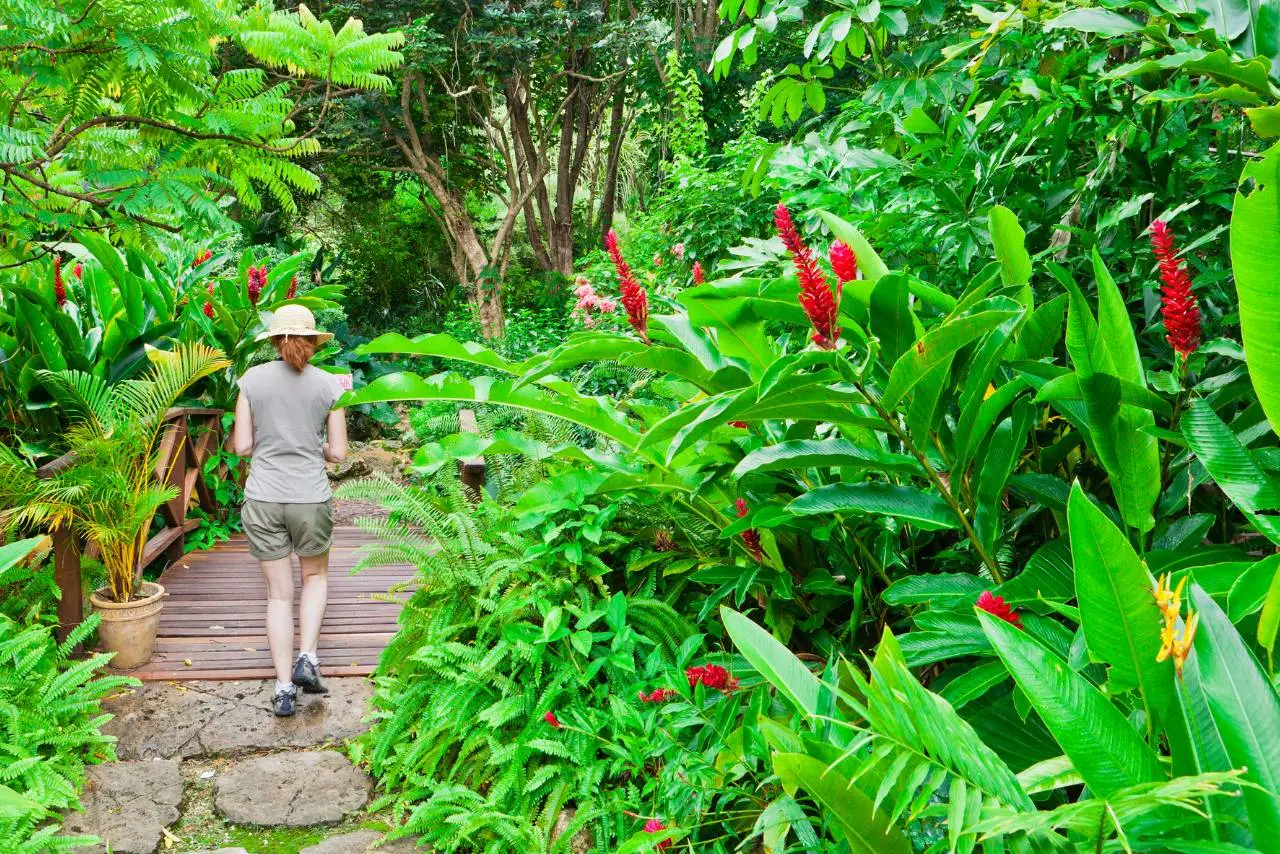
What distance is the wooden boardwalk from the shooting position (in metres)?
4.09

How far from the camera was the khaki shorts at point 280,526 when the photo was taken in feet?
12.4

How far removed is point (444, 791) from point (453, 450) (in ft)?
3.44

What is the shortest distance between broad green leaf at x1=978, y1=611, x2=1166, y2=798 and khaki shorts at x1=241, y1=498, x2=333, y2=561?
10.3 ft

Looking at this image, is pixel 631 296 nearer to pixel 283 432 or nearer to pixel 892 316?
pixel 892 316

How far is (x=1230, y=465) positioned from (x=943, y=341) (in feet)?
1.66

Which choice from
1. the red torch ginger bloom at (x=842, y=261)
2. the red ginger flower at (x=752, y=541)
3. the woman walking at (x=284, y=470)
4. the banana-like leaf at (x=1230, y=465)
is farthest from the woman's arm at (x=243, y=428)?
the banana-like leaf at (x=1230, y=465)

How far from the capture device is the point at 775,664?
5.84ft

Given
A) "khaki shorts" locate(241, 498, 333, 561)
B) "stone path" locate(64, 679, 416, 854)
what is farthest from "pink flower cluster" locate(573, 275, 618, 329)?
"stone path" locate(64, 679, 416, 854)

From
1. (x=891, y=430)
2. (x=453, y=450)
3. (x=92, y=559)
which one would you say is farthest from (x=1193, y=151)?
(x=92, y=559)

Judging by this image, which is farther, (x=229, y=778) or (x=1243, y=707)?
(x=229, y=778)

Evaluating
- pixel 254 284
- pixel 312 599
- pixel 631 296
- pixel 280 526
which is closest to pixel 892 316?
pixel 631 296

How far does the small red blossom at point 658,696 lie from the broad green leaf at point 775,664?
0.68m

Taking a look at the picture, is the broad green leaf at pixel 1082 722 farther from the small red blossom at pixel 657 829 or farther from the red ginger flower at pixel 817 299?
the small red blossom at pixel 657 829

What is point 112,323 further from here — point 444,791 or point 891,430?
point 891,430
